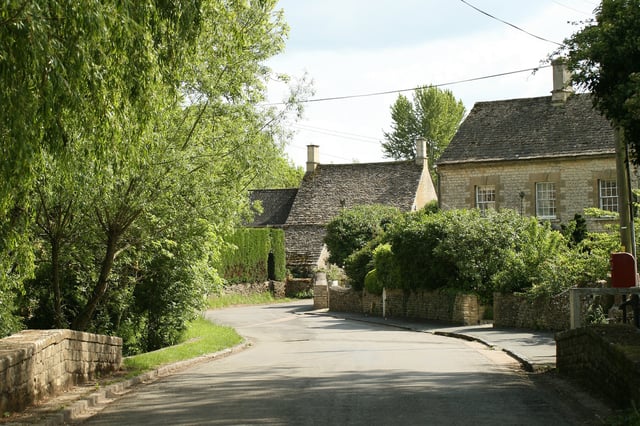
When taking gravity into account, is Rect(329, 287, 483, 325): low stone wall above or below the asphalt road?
above

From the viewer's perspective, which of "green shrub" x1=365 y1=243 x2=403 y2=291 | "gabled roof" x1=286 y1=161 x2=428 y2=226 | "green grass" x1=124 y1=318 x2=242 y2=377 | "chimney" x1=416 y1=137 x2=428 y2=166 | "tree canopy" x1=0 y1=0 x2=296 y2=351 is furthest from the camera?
"chimney" x1=416 y1=137 x2=428 y2=166

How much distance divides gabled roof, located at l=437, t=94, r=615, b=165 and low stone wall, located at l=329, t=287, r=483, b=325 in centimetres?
857

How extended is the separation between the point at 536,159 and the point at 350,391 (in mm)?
31300

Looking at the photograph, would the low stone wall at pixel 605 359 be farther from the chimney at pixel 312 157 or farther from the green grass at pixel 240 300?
the chimney at pixel 312 157

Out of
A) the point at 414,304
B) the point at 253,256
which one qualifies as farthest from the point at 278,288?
the point at 414,304

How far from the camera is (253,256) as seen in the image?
51.8 metres

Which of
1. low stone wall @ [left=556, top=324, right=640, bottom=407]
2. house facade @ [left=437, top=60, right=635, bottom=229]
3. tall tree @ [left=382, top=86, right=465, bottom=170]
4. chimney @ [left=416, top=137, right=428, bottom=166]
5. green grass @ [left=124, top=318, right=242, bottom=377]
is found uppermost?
tall tree @ [left=382, top=86, right=465, bottom=170]

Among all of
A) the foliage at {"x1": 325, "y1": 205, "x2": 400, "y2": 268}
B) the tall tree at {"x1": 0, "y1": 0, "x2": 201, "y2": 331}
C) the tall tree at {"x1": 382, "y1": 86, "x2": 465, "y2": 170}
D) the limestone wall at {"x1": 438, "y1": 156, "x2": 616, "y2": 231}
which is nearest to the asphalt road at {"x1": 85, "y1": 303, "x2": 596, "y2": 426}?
the tall tree at {"x1": 0, "y1": 0, "x2": 201, "y2": 331}

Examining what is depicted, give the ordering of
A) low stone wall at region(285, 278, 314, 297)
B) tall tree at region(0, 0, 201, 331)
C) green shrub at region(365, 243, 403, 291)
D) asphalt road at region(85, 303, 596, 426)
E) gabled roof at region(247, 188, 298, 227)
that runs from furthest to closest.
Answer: gabled roof at region(247, 188, 298, 227)
low stone wall at region(285, 278, 314, 297)
green shrub at region(365, 243, 403, 291)
asphalt road at region(85, 303, 596, 426)
tall tree at region(0, 0, 201, 331)

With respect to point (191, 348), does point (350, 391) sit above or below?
below

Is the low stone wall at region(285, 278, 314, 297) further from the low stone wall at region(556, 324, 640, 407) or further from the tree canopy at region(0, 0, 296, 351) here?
the low stone wall at region(556, 324, 640, 407)

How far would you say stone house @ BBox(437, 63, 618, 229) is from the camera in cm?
4066

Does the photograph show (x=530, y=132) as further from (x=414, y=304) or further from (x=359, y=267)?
(x=414, y=304)

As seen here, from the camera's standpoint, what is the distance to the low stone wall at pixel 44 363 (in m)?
9.91
